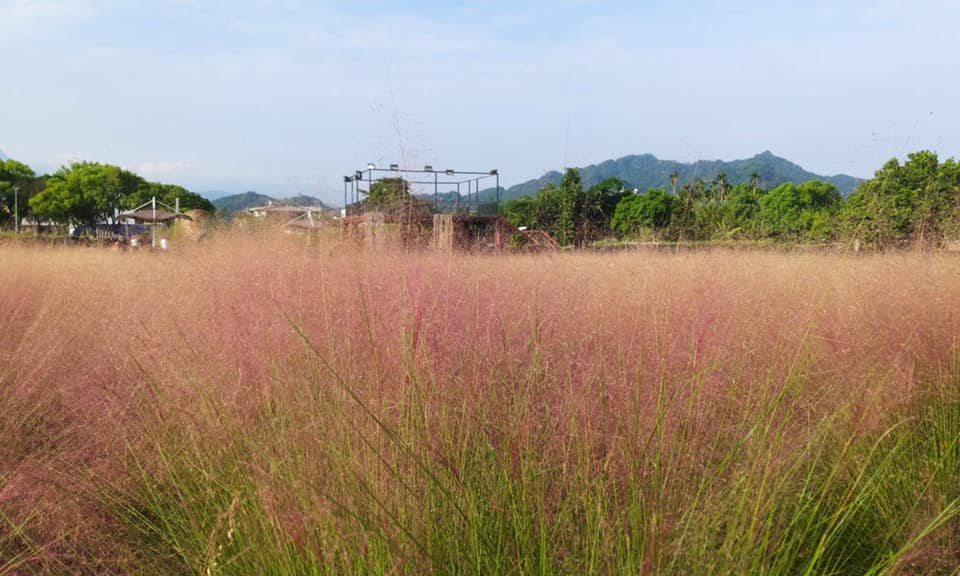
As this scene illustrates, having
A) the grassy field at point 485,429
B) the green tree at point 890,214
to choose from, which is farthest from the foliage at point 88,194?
the green tree at point 890,214

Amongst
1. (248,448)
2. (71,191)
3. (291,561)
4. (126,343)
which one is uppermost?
(71,191)

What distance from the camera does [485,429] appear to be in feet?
5.82

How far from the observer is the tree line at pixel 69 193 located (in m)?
39.5

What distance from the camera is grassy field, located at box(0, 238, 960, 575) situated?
4.69 feet

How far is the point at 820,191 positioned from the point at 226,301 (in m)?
56.8

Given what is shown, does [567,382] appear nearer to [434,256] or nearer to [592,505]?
[592,505]

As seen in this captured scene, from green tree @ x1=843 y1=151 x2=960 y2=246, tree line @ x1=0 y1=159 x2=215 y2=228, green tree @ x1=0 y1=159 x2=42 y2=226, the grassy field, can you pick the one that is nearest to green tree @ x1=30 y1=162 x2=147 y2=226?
tree line @ x1=0 y1=159 x2=215 y2=228

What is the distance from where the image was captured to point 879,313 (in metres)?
2.81

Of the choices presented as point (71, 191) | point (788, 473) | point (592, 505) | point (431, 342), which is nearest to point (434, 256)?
point (431, 342)

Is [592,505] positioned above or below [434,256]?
below

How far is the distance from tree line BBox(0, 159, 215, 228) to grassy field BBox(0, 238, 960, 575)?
44.0 metres

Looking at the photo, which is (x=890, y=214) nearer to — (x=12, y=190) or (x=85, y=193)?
(x=85, y=193)

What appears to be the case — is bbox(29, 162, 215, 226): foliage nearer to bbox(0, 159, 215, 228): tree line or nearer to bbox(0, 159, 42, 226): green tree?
bbox(0, 159, 215, 228): tree line

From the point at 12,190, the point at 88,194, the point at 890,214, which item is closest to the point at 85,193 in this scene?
the point at 88,194
